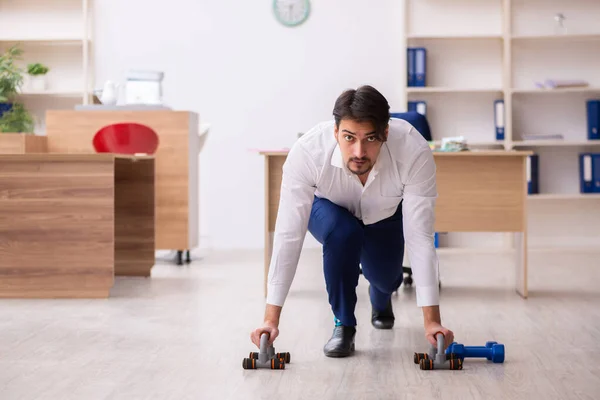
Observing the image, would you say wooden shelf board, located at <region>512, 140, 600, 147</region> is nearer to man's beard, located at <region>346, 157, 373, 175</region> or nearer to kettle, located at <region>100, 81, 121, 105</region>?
kettle, located at <region>100, 81, 121, 105</region>

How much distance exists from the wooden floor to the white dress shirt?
0.88ft

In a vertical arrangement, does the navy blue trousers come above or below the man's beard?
below

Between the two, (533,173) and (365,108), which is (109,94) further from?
(365,108)

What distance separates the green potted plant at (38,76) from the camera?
615 centimetres

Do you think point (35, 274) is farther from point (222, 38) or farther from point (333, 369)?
point (222, 38)

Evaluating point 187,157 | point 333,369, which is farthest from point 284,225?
point 187,157

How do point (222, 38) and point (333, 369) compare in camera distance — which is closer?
point (333, 369)

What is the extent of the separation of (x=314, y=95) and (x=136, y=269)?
7.67 feet

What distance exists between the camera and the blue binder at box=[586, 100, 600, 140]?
20.3ft

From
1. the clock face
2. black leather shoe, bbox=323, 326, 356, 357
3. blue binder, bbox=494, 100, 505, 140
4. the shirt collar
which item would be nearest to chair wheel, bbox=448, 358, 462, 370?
black leather shoe, bbox=323, 326, 356, 357

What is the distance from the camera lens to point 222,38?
651 centimetres

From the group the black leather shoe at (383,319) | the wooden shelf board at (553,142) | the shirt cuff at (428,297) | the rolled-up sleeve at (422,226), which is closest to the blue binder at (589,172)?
the wooden shelf board at (553,142)

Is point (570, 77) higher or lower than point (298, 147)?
higher

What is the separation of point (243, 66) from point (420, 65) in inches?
51.9
